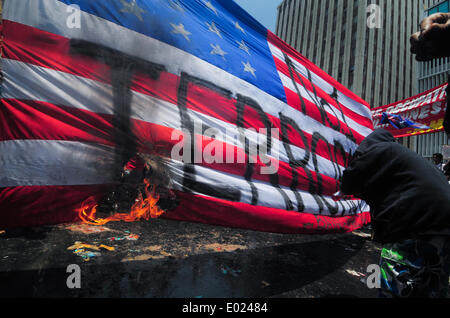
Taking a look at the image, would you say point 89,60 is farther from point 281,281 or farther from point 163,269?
point 281,281

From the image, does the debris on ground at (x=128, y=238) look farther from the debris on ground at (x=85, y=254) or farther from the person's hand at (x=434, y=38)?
the person's hand at (x=434, y=38)

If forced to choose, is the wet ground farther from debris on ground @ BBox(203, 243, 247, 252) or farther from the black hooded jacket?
the black hooded jacket

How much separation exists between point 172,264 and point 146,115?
1.68 metres

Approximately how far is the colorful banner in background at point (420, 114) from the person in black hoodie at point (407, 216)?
22.8 ft

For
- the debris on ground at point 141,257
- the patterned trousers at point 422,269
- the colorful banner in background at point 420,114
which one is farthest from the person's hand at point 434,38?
the colorful banner in background at point 420,114

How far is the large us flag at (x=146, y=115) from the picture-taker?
1.58m

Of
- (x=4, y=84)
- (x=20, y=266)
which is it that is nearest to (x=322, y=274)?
(x=20, y=266)

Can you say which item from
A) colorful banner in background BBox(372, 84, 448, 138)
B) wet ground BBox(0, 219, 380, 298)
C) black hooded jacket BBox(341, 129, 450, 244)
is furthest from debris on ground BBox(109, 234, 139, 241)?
colorful banner in background BBox(372, 84, 448, 138)

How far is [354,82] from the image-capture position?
24.9 meters

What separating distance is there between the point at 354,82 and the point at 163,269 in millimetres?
28693

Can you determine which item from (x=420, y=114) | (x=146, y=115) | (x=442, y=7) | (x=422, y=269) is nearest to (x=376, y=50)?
(x=442, y=7)

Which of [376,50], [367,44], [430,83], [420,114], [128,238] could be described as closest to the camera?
[128,238]

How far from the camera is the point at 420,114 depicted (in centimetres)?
734

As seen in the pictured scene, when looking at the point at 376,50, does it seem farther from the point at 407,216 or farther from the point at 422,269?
the point at 422,269
